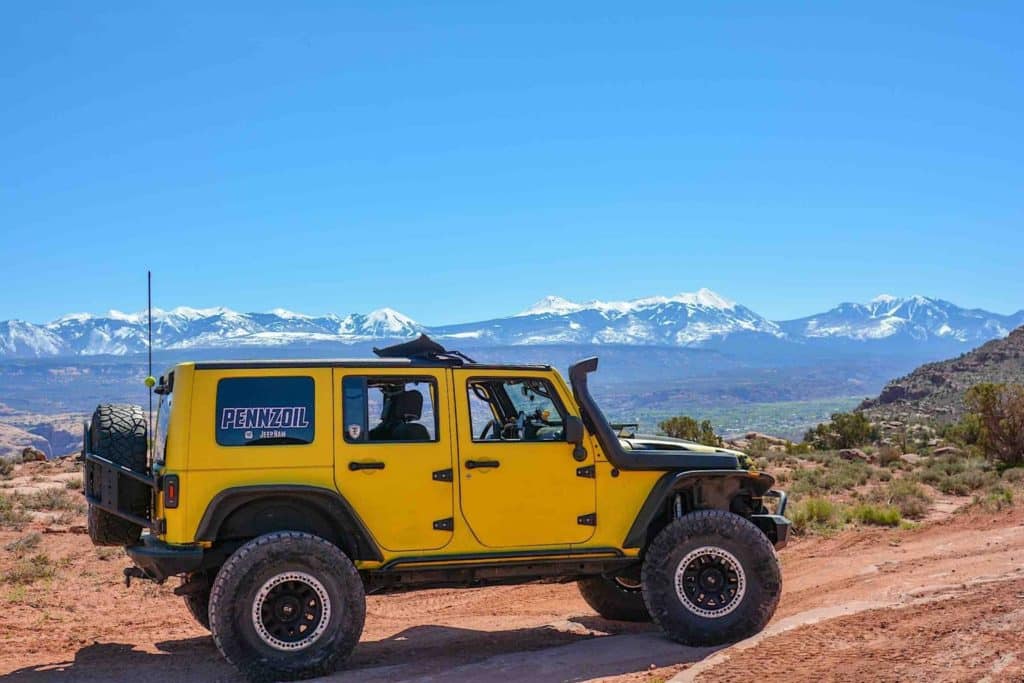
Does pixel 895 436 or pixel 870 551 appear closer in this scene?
pixel 870 551

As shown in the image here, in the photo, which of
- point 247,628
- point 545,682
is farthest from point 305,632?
point 545,682

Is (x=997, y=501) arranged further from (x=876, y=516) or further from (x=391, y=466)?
(x=391, y=466)

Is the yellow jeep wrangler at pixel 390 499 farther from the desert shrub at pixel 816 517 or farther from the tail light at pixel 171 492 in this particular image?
the desert shrub at pixel 816 517

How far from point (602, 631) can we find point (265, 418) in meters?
3.66

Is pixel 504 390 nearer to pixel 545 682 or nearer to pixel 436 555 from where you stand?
pixel 436 555

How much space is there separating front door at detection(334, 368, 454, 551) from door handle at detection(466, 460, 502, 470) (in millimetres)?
144

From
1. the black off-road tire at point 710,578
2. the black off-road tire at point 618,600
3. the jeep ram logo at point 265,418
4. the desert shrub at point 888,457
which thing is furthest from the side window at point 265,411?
the desert shrub at point 888,457

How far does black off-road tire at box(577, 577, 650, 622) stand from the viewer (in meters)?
9.11

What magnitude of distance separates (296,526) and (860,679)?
3.99 m

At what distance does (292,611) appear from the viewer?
7.15m

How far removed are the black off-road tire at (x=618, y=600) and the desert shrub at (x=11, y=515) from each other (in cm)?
1020

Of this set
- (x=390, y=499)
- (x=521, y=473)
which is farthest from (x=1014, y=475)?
(x=390, y=499)

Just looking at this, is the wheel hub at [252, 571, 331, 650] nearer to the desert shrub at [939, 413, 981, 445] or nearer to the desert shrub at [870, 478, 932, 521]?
the desert shrub at [870, 478, 932, 521]

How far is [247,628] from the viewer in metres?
6.98
